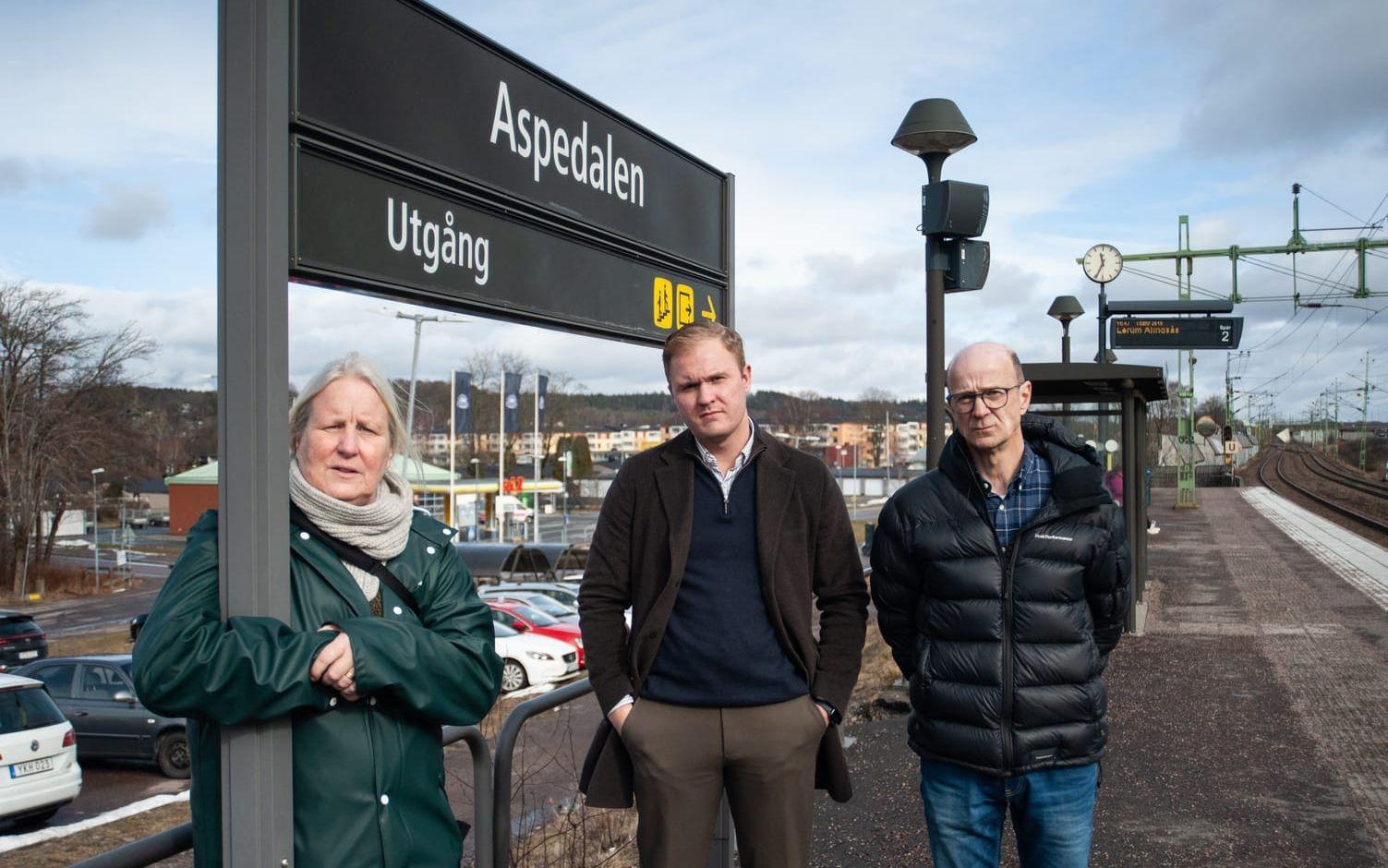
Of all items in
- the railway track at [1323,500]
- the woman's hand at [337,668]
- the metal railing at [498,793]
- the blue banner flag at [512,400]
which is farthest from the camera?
the blue banner flag at [512,400]

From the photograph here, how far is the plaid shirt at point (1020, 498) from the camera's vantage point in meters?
3.02

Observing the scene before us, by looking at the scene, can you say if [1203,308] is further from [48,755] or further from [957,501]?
[48,755]

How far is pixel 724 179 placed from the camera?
4.01 meters

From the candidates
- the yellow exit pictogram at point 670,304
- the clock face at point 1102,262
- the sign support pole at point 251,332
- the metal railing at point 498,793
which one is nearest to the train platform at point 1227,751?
the metal railing at point 498,793

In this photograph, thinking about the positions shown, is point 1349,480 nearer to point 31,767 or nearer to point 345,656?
point 31,767

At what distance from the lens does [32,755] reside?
470 inches

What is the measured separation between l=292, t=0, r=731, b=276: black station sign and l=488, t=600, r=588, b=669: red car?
16.5 metres

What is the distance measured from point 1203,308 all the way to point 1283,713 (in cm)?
692

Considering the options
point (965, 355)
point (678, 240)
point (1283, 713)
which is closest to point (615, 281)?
point (678, 240)

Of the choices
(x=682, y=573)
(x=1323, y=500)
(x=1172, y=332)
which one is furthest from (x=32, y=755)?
(x=1323, y=500)

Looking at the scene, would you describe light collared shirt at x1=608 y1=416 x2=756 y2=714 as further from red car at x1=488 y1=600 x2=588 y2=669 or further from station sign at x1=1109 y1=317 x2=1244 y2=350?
red car at x1=488 y1=600 x2=588 y2=669

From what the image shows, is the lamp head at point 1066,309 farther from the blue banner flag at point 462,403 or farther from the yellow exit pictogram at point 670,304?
the blue banner flag at point 462,403

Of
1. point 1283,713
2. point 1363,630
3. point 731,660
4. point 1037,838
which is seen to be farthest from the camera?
point 1363,630

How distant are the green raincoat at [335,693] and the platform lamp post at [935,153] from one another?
5.50 metres
